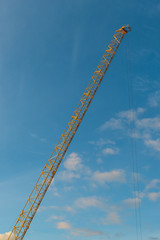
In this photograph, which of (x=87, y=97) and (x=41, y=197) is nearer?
(x=41, y=197)

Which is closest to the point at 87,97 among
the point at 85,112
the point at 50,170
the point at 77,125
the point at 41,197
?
the point at 85,112

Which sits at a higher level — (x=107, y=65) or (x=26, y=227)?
(x=107, y=65)

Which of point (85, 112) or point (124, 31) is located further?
point (124, 31)

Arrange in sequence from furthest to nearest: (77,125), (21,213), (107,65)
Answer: (107,65), (77,125), (21,213)

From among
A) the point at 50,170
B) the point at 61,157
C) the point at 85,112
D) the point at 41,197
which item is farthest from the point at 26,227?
the point at 85,112

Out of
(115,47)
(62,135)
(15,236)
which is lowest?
(15,236)

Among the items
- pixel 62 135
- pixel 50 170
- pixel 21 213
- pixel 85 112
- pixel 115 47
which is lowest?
pixel 21 213

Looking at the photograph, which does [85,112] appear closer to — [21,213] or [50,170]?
[50,170]

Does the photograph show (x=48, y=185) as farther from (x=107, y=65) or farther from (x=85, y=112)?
(x=107, y=65)

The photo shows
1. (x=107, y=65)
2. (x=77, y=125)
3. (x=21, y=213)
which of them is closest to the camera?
(x=21, y=213)

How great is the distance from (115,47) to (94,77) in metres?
11.3

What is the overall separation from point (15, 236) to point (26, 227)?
3.65 m

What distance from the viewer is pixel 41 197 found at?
60.5 m

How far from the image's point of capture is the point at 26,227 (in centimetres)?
6041
